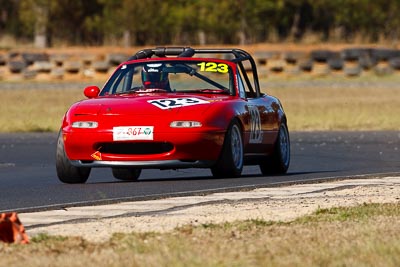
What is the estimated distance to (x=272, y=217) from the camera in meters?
10.4

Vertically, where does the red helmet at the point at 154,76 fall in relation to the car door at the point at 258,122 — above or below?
above

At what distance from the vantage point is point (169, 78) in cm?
1527

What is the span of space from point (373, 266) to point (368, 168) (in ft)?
28.4

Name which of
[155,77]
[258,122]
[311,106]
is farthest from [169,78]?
[311,106]

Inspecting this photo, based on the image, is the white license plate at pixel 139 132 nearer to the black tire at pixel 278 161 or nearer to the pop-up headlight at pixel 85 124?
the pop-up headlight at pixel 85 124

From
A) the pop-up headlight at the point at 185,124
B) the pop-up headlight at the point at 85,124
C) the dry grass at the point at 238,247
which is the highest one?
the dry grass at the point at 238,247

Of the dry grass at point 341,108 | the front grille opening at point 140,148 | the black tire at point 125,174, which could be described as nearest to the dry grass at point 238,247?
the front grille opening at point 140,148

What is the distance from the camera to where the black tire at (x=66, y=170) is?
1424cm

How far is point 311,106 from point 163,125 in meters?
20.6

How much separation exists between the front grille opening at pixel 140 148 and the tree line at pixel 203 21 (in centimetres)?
3774

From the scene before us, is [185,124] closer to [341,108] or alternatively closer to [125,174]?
[125,174]

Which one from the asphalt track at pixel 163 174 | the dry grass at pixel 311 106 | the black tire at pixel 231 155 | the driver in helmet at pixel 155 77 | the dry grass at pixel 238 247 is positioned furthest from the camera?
the dry grass at pixel 311 106

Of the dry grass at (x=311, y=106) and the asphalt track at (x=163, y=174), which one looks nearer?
the asphalt track at (x=163, y=174)

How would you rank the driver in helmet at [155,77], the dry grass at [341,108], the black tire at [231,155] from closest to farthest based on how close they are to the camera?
1. the black tire at [231,155]
2. the driver in helmet at [155,77]
3. the dry grass at [341,108]
